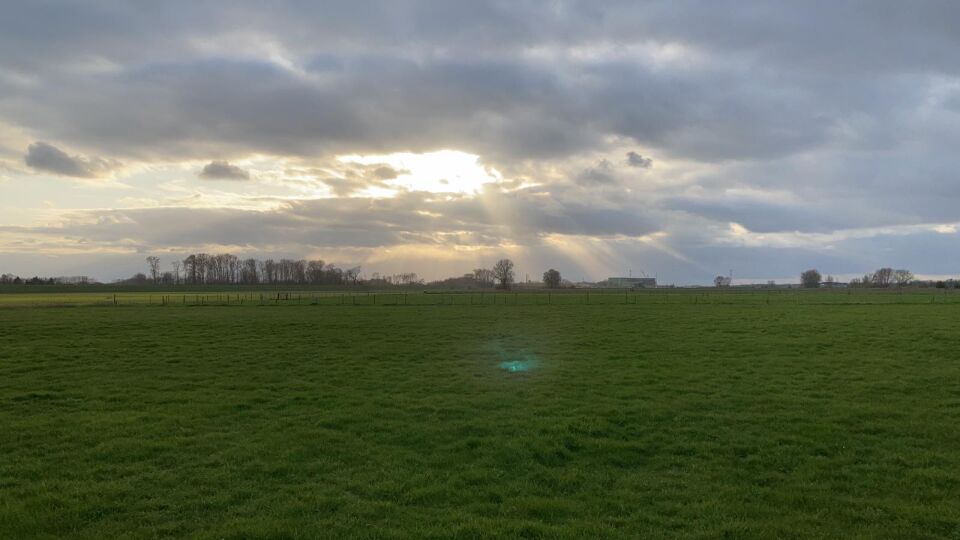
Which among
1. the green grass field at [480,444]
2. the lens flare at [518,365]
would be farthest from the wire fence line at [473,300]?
the green grass field at [480,444]

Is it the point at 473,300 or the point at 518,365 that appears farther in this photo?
the point at 473,300

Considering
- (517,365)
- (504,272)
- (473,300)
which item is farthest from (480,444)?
(504,272)

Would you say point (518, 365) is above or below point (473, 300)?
below

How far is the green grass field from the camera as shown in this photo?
7.72 meters

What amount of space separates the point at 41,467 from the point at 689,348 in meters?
22.7

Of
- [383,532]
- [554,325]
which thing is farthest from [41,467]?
[554,325]

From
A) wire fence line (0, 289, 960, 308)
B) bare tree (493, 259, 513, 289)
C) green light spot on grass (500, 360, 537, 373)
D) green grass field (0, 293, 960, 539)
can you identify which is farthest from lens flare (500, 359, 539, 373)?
bare tree (493, 259, 513, 289)

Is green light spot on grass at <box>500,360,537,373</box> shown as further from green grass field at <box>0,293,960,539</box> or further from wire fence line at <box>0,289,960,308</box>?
wire fence line at <box>0,289,960,308</box>

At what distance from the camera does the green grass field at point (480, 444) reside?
25.3 feet

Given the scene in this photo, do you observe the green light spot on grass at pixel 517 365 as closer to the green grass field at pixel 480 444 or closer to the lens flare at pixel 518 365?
the lens flare at pixel 518 365

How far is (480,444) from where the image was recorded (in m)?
11.2

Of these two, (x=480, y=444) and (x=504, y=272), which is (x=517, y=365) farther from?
(x=504, y=272)

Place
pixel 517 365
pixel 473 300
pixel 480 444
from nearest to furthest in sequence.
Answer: pixel 480 444 → pixel 517 365 → pixel 473 300

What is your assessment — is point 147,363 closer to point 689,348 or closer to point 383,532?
point 383,532
